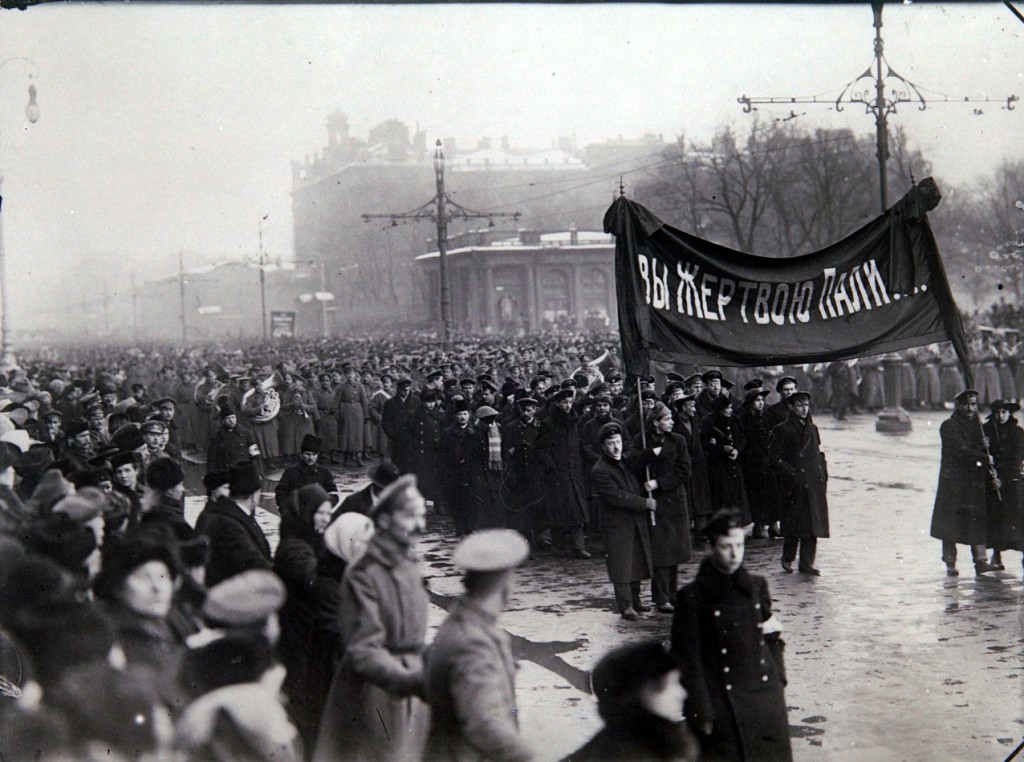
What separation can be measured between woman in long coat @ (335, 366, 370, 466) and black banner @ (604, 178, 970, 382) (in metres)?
2.39

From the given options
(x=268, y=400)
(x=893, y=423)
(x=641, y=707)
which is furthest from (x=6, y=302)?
(x=893, y=423)

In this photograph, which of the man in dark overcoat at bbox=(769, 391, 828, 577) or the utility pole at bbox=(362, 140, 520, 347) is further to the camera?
the utility pole at bbox=(362, 140, 520, 347)

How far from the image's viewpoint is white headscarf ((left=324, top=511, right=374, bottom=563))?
531cm

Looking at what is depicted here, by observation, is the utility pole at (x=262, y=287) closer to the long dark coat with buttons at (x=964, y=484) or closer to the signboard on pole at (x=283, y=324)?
the signboard on pole at (x=283, y=324)

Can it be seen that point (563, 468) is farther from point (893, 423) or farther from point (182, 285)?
point (893, 423)

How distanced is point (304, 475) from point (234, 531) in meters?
0.74

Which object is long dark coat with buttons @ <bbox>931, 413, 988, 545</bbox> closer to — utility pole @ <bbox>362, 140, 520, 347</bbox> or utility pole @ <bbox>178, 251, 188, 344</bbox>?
utility pole @ <bbox>362, 140, 520, 347</bbox>

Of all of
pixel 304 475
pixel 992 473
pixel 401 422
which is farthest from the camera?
pixel 401 422

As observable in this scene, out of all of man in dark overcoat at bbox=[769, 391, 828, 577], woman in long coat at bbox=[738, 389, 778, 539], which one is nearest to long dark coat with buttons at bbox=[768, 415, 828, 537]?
man in dark overcoat at bbox=[769, 391, 828, 577]

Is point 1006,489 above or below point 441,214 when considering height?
below

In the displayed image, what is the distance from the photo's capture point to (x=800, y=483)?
897 cm

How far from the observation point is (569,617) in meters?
7.84

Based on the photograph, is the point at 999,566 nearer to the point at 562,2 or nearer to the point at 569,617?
the point at 569,617

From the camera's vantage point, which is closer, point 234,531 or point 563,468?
point 234,531
